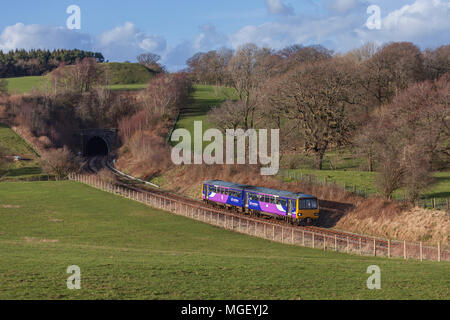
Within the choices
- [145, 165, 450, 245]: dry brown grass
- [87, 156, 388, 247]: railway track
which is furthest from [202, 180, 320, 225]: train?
[145, 165, 450, 245]: dry brown grass

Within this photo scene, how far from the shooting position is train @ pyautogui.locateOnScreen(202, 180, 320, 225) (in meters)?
42.7

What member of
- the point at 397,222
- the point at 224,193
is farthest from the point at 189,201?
the point at 397,222

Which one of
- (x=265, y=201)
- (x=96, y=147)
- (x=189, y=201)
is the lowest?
(x=189, y=201)

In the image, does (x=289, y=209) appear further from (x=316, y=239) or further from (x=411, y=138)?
(x=411, y=138)

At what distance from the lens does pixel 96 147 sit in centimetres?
11769

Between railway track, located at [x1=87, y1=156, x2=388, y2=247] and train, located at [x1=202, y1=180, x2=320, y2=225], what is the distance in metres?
0.70

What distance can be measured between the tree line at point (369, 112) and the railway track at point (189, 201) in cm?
786

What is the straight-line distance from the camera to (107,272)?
18328 mm

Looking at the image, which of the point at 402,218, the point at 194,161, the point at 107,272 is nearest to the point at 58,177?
the point at 194,161

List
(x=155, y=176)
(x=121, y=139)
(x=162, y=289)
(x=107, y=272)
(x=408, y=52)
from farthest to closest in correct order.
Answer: (x=121, y=139) → (x=408, y=52) → (x=155, y=176) → (x=107, y=272) → (x=162, y=289)

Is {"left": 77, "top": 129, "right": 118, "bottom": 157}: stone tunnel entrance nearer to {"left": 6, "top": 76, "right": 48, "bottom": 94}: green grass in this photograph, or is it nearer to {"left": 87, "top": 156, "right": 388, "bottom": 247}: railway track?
{"left": 87, "top": 156, "right": 388, "bottom": 247}: railway track

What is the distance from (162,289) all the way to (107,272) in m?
3.30

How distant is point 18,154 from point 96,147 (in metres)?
29.2
